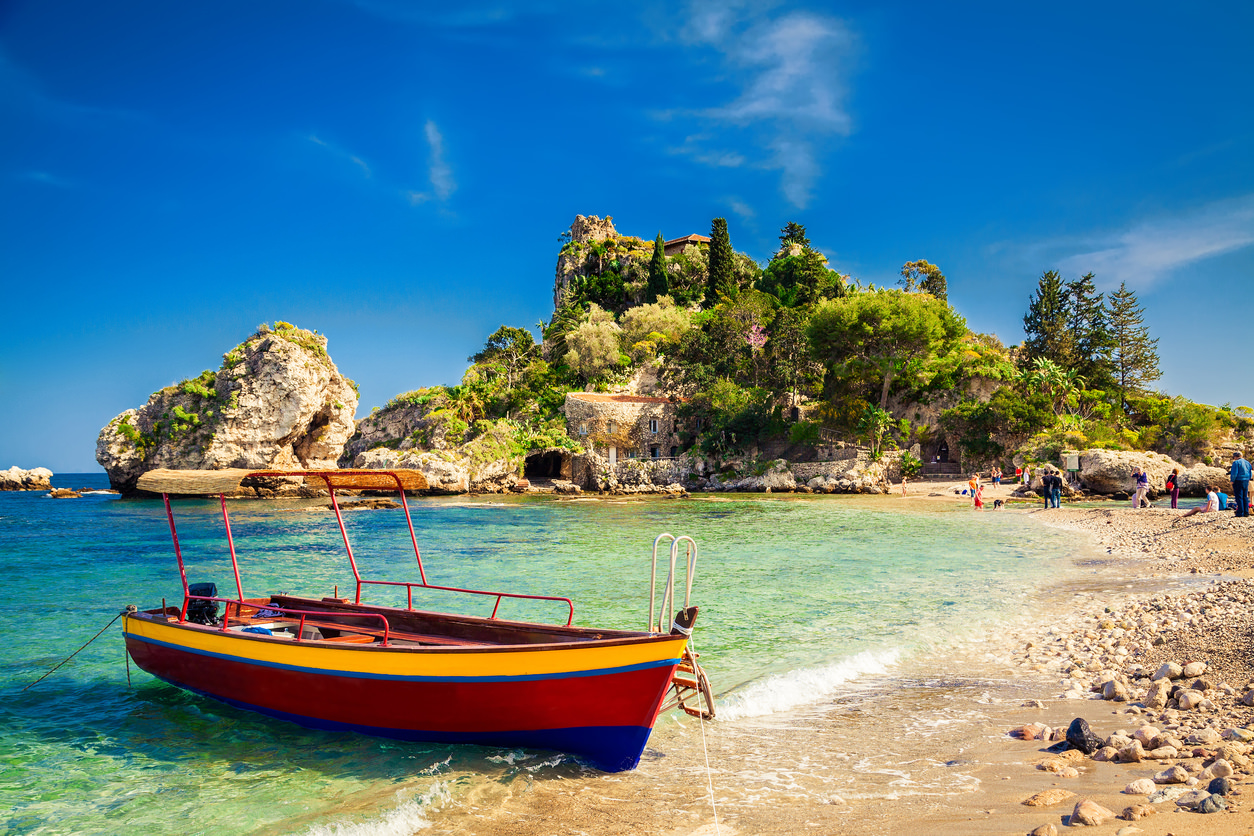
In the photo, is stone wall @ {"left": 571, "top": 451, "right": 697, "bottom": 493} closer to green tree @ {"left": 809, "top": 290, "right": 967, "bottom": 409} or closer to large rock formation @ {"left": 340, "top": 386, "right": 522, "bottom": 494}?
large rock formation @ {"left": 340, "top": 386, "right": 522, "bottom": 494}

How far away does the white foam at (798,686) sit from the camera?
21.4 feet

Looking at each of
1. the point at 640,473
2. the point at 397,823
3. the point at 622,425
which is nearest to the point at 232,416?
the point at 622,425

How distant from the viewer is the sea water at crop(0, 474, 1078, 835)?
4891mm

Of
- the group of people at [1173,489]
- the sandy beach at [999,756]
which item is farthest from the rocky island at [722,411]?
the sandy beach at [999,756]

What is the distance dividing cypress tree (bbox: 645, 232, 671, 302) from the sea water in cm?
4252

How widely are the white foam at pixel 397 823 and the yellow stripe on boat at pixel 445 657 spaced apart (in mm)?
849

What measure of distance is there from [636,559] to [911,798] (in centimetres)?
1226

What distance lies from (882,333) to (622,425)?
16.9m

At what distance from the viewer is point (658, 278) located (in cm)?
5994

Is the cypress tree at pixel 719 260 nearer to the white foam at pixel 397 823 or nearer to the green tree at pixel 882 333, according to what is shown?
the green tree at pixel 882 333

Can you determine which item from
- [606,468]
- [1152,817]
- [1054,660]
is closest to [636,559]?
[1054,660]

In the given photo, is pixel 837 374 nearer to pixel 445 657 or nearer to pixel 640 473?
pixel 640 473

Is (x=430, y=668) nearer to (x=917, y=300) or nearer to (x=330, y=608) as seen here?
(x=330, y=608)

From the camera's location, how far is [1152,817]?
3.57 m
